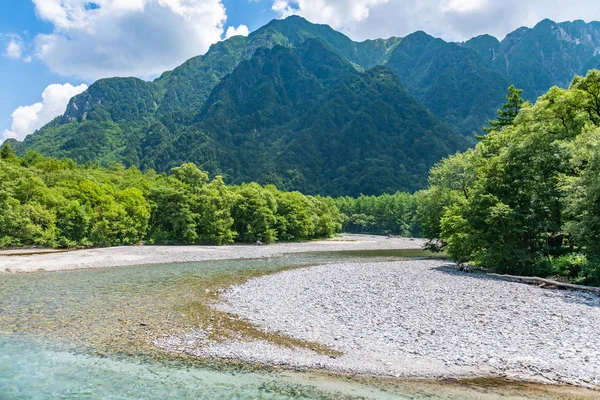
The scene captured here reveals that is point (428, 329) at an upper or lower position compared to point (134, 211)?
lower

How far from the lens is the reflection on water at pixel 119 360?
11.1m

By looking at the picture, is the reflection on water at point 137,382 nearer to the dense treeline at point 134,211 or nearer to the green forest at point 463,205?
the green forest at point 463,205

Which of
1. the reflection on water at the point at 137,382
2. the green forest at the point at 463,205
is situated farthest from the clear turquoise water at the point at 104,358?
the green forest at the point at 463,205

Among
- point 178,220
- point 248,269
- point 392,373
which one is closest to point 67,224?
point 178,220

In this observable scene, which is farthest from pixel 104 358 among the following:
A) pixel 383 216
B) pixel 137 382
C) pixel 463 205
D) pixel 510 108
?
pixel 383 216

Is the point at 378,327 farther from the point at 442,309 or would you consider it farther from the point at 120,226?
the point at 120,226

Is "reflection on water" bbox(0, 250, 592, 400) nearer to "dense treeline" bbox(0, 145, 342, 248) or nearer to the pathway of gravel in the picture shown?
the pathway of gravel

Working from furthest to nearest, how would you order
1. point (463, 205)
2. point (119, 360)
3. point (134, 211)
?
point (134, 211)
point (463, 205)
point (119, 360)

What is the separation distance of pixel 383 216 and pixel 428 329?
5824 inches

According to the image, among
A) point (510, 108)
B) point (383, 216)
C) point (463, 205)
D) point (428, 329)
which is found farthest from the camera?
point (383, 216)

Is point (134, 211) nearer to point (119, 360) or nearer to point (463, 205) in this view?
point (463, 205)

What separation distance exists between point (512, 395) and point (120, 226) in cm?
6614

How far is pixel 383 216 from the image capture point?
161 m

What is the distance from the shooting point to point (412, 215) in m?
150
